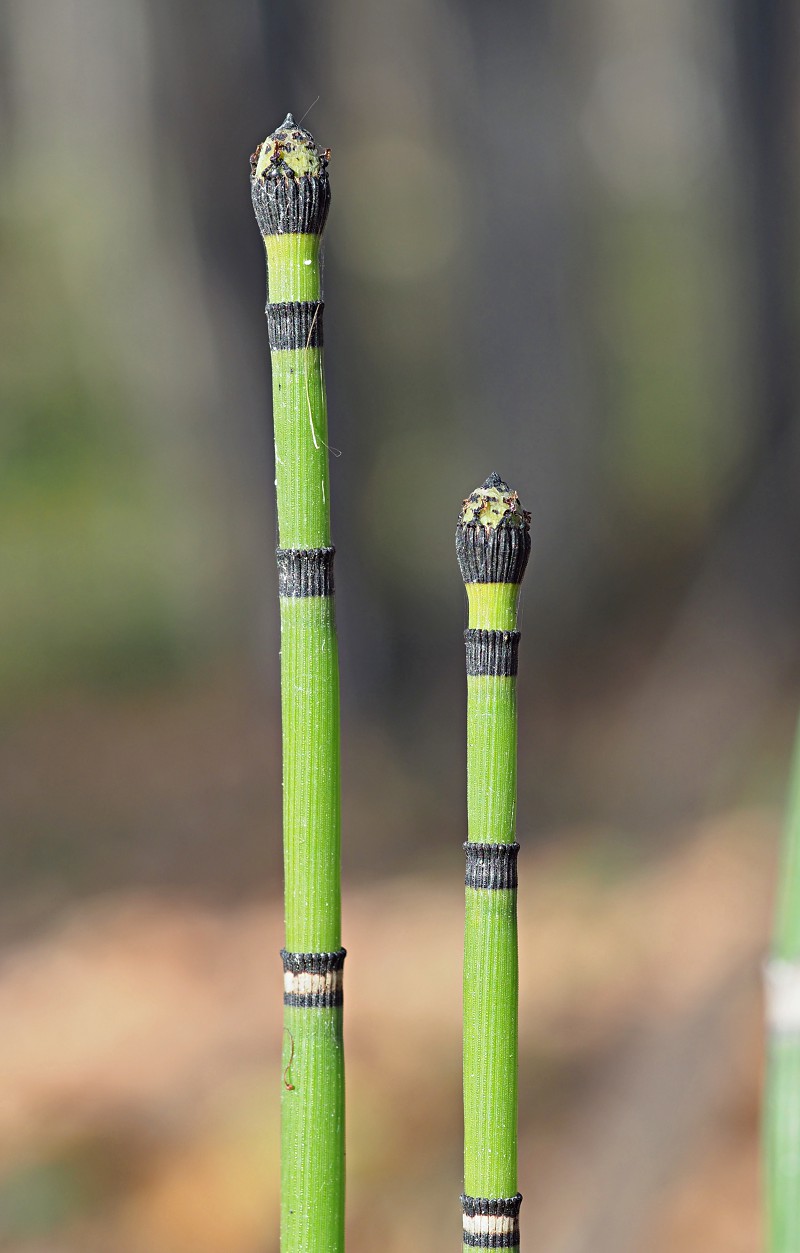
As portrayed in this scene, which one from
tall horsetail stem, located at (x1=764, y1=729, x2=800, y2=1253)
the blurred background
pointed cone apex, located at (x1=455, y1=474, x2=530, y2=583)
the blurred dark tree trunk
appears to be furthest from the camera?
the blurred dark tree trunk

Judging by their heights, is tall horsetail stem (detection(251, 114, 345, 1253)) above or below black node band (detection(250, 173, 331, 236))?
below

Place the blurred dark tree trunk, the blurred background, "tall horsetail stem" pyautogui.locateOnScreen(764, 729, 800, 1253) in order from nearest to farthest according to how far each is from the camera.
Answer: "tall horsetail stem" pyautogui.locateOnScreen(764, 729, 800, 1253)
the blurred background
the blurred dark tree trunk

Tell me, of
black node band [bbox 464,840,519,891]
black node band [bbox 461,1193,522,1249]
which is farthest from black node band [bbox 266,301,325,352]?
black node band [bbox 461,1193,522,1249]

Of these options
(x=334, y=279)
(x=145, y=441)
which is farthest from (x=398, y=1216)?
(x=334, y=279)

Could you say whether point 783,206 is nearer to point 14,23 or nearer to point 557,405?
point 557,405

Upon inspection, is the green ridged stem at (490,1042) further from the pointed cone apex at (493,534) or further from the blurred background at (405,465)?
the blurred background at (405,465)

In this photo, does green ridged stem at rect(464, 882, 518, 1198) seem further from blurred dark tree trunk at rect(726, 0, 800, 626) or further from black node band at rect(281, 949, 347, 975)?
blurred dark tree trunk at rect(726, 0, 800, 626)

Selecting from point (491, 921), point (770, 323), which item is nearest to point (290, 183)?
point (491, 921)

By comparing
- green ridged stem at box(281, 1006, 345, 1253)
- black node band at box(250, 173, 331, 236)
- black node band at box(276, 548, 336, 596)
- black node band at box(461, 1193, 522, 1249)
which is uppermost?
black node band at box(250, 173, 331, 236)
